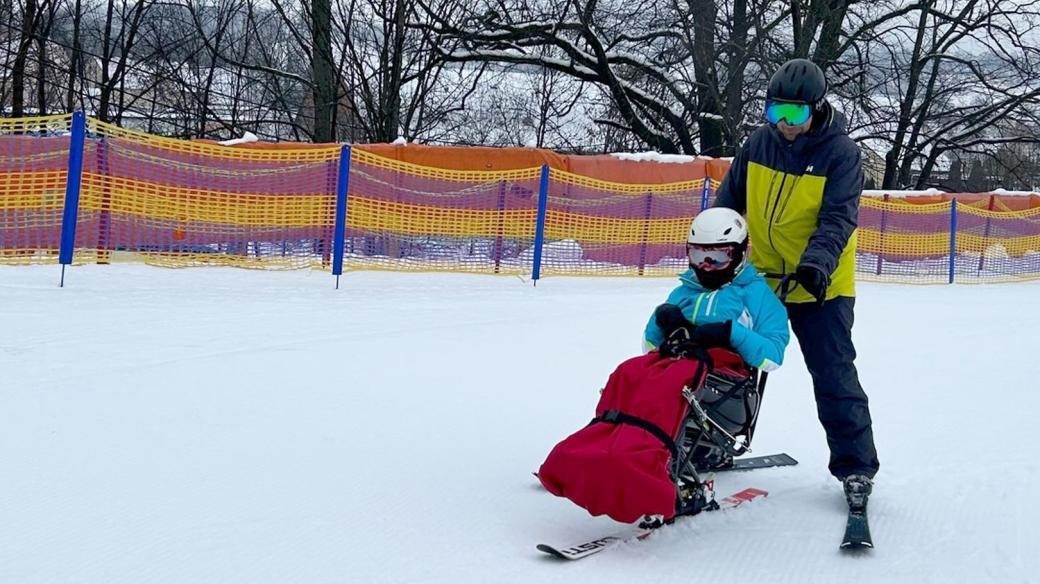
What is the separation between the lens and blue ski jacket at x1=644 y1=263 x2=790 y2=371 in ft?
12.2

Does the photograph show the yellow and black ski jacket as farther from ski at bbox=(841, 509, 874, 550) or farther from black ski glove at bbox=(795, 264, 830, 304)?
ski at bbox=(841, 509, 874, 550)

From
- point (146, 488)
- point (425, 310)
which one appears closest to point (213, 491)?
point (146, 488)

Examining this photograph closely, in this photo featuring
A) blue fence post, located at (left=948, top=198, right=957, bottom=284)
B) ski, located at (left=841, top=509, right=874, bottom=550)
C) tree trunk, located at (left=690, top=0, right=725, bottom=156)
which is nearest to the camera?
ski, located at (left=841, top=509, right=874, bottom=550)

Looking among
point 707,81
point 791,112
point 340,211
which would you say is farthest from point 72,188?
point 707,81

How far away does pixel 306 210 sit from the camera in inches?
477

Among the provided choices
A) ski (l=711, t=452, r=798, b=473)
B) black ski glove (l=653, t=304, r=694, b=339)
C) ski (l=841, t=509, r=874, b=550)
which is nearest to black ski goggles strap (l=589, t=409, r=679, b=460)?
black ski glove (l=653, t=304, r=694, b=339)

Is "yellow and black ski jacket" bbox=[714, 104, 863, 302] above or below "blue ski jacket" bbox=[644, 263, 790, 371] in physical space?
above

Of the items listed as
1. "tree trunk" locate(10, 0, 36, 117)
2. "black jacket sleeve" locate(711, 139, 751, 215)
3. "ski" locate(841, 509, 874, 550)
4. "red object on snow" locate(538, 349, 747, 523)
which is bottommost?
"ski" locate(841, 509, 874, 550)

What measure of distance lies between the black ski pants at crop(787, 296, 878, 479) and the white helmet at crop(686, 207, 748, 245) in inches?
18.9

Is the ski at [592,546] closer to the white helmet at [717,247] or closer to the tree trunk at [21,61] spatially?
the white helmet at [717,247]

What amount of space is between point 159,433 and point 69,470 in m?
0.65

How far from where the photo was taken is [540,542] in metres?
3.51

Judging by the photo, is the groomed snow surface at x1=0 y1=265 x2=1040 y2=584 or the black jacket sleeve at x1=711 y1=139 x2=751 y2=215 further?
the black jacket sleeve at x1=711 y1=139 x2=751 y2=215

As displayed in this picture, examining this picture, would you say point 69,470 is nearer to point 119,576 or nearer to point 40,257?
point 119,576
